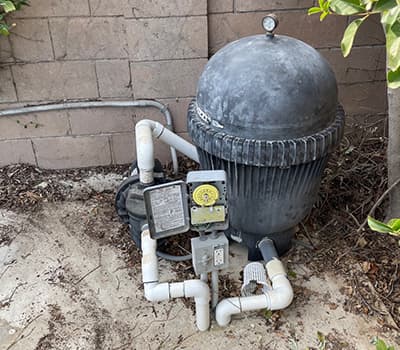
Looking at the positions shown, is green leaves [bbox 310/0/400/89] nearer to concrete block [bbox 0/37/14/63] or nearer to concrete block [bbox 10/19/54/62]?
concrete block [bbox 10/19/54/62]

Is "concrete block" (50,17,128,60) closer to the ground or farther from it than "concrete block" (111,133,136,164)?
farther from it

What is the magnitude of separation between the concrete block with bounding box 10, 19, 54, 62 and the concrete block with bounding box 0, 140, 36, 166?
531 millimetres

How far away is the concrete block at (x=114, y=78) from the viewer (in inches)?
102

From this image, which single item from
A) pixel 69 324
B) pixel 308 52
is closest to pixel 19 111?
pixel 69 324

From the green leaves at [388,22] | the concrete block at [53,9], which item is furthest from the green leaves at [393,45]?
the concrete block at [53,9]

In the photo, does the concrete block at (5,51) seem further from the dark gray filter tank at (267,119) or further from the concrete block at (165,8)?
the dark gray filter tank at (267,119)

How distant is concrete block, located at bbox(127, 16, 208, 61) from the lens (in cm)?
244

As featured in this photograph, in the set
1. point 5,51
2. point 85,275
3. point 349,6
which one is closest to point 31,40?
point 5,51

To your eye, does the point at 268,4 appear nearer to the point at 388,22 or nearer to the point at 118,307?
the point at 388,22

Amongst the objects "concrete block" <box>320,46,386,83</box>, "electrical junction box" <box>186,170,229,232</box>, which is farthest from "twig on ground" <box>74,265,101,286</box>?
"concrete block" <box>320,46,386,83</box>

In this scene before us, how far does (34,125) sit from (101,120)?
404 mm

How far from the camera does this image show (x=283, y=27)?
254 cm

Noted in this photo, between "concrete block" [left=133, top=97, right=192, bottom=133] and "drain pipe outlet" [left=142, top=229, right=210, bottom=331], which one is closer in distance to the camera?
"drain pipe outlet" [left=142, top=229, right=210, bottom=331]

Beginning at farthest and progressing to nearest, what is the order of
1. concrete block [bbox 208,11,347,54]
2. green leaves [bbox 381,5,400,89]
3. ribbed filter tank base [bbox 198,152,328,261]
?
concrete block [bbox 208,11,347,54], ribbed filter tank base [bbox 198,152,328,261], green leaves [bbox 381,5,400,89]
